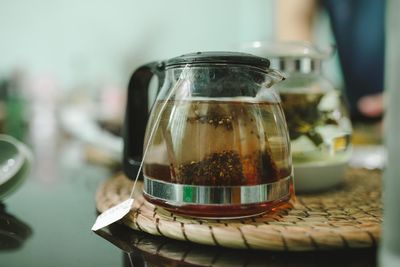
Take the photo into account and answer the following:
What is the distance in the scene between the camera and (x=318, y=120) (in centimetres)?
62

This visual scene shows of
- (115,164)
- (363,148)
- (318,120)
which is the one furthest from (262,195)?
(363,148)

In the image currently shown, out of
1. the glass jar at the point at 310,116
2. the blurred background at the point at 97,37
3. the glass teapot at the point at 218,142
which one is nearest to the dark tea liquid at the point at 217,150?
Result: the glass teapot at the point at 218,142

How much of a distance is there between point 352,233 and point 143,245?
214mm

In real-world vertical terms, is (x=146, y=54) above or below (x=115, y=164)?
above

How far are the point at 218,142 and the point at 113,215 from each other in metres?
0.15

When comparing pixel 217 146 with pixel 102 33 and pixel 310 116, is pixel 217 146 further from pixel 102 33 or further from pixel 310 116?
pixel 102 33

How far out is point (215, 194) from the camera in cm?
44

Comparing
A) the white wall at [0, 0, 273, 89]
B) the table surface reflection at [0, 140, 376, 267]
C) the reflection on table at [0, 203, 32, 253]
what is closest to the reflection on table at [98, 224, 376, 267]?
the table surface reflection at [0, 140, 376, 267]

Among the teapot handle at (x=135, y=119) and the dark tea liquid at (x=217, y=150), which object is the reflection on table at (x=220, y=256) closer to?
the dark tea liquid at (x=217, y=150)

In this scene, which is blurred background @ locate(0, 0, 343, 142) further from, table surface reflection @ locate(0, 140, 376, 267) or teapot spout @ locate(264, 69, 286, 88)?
teapot spout @ locate(264, 69, 286, 88)

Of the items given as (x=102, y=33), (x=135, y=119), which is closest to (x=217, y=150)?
(x=135, y=119)

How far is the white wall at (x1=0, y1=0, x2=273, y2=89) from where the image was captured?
262 cm

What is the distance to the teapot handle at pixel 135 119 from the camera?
2.02 ft

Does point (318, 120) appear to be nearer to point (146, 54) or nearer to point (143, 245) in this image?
point (143, 245)
